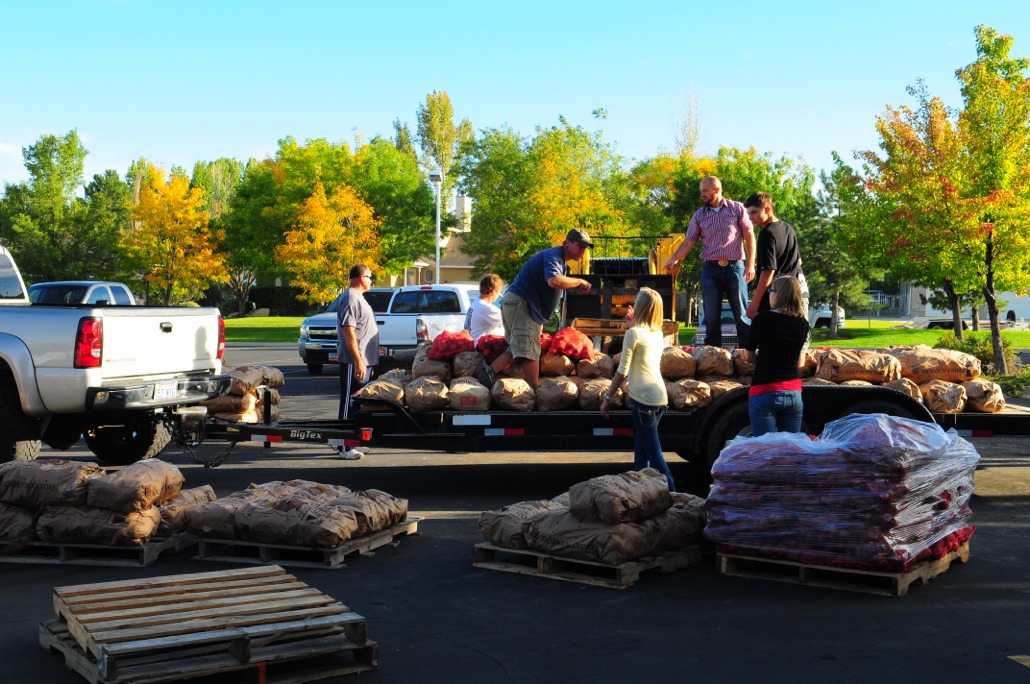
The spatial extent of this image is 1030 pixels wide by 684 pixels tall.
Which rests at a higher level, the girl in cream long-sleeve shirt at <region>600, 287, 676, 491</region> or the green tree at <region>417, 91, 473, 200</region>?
the green tree at <region>417, 91, 473, 200</region>

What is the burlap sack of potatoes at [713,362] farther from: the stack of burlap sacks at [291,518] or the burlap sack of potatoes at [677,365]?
the stack of burlap sacks at [291,518]

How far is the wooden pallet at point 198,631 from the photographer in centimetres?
496

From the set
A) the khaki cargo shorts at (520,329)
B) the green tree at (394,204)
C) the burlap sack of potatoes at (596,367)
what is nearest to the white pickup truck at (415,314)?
the khaki cargo shorts at (520,329)

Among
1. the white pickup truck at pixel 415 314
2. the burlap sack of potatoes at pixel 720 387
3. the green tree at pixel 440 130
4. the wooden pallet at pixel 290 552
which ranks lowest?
the wooden pallet at pixel 290 552

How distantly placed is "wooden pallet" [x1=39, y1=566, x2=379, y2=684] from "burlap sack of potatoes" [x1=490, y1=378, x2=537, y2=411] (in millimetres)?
3724

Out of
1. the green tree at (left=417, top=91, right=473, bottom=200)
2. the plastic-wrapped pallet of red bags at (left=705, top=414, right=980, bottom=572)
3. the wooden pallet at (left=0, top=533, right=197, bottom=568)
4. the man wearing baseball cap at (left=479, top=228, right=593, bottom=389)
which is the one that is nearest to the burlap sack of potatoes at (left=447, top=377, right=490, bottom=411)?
the man wearing baseball cap at (left=479, top=228, right=593, bottom=389)

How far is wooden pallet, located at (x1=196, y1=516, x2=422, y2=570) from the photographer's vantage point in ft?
24.2

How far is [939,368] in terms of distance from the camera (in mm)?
9773

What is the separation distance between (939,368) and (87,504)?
743 centimetres

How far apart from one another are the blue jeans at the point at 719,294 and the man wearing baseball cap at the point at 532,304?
1.68 meters

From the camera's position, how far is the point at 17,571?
7.43 metres

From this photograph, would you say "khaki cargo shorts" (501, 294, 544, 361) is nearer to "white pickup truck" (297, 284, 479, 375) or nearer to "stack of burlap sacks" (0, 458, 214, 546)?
"stack of burlap sacks" (0, 458, 214, 546)

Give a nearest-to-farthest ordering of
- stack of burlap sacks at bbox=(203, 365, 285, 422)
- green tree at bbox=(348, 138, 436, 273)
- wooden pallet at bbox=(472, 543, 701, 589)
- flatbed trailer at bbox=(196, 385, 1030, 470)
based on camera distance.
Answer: wooden pallet at bbox=(472, 543, 701, 589), flatbed trailer at bbox=(196, 385, 1030, 470), stack of burlap sacks at bbox=(203, 365, 285, 422), green tree at bbox=(348, 138, 436, 273)

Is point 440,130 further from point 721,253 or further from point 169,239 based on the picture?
point 721,253
